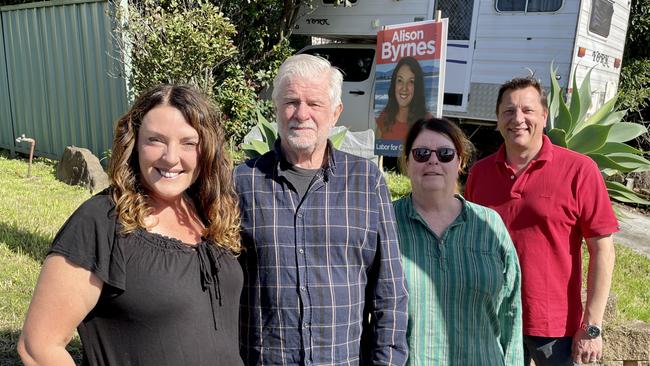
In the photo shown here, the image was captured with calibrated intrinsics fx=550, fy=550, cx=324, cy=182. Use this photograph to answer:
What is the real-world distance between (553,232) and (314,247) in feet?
3.80

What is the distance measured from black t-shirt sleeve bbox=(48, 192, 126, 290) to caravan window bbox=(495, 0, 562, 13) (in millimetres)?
7648

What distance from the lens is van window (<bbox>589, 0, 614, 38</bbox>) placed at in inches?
312

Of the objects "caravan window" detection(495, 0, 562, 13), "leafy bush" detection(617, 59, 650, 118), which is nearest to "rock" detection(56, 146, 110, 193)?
"caravan window" detection(495, 0, 562, 13)

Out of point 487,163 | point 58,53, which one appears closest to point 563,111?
point 487,163

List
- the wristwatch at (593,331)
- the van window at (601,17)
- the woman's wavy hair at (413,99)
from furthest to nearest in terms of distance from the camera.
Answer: the van window at (601,17) < the woman's wavy hair at (413,99) < the wristwatch at (593,331)

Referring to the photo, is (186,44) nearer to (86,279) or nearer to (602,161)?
(602,161)

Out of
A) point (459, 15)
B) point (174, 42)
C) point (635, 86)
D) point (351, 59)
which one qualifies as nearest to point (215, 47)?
point (174, 42)

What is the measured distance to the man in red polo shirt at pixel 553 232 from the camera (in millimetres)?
2420

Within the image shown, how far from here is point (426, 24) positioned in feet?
18.0

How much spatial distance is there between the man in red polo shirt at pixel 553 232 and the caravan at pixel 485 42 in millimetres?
5500

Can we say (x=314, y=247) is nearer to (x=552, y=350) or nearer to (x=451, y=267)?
(x=451, y=267)

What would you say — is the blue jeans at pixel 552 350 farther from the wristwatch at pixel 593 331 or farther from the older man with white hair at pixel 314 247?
the older man with white hair at pixel 314 247

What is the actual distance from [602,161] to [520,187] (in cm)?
302

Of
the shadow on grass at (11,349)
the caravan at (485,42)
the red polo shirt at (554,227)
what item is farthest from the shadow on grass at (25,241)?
the caravan at (485,42)
